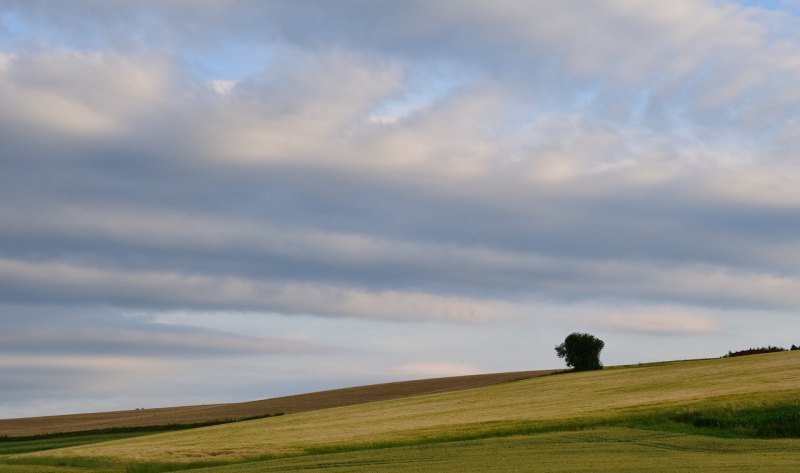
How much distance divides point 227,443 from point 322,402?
30571mm

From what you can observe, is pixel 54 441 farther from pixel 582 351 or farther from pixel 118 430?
pixel 582 351

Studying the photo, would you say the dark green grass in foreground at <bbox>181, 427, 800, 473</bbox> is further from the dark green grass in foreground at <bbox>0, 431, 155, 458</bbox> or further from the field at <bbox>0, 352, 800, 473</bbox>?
the dark green grass in foreground at <bbox>0, 431, 155, 458</bbox>

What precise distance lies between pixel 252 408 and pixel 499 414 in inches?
1303

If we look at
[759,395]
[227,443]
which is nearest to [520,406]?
[759,395]

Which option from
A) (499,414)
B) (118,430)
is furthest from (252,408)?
(499,414)

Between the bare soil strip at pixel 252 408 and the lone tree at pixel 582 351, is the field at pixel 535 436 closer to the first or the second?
the bare soil strip at pixel 252 408

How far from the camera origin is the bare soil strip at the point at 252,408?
2533 inches

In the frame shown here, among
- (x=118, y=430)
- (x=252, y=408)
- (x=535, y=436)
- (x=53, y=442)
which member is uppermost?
(x=252, y=408)

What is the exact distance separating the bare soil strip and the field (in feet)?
44.7

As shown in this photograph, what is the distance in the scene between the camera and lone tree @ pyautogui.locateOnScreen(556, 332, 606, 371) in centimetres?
7400

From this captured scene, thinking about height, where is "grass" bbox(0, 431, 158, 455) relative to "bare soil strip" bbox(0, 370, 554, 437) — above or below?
below

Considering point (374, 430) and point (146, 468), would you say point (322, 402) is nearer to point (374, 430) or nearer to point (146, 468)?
point (374, 430)

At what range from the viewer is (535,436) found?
107 ft

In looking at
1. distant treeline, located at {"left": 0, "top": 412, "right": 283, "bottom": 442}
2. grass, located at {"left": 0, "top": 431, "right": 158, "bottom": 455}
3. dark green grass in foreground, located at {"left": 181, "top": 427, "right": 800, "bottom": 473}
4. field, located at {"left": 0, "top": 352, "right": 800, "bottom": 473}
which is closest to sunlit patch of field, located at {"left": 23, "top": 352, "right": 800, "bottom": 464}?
field, located at {"left": 0, "top": 352, "right": 800, "bottom": 473}
